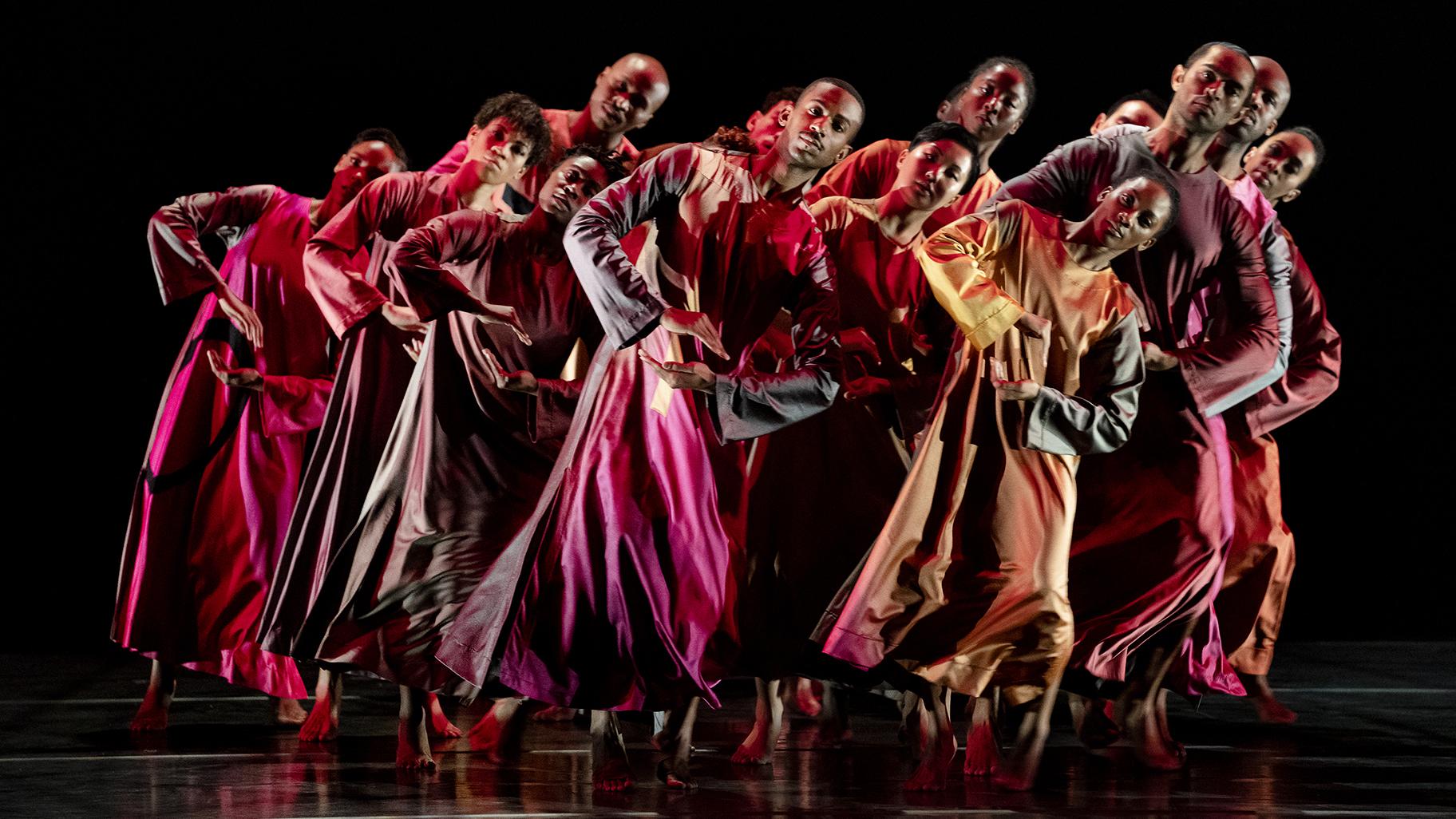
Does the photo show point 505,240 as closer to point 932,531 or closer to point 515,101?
point 515,101

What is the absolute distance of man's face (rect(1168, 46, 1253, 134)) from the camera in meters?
4.89

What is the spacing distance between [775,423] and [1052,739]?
1.49 metres

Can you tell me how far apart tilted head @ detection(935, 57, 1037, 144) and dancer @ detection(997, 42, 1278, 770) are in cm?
49

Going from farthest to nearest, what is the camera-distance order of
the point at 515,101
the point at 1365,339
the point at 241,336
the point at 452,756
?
the point at 1365,339 < the point at 241,336 < the point at 515,101 < the point at 452,756

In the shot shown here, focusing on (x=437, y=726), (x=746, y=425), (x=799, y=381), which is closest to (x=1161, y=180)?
(x=799, y=381)

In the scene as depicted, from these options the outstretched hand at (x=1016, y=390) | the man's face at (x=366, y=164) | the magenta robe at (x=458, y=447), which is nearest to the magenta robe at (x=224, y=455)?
the man's face at (x=366, y=164)

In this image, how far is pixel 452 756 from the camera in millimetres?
4738

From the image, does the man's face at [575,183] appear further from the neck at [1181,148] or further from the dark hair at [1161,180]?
the neck at [1181,148]

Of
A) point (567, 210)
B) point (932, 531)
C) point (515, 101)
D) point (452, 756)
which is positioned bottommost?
point (452, 756)

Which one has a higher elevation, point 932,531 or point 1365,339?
point 1365,339

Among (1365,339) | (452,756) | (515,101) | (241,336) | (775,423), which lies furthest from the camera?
(1365,339)

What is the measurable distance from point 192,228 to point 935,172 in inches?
85.2

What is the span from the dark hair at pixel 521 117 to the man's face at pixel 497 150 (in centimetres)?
1

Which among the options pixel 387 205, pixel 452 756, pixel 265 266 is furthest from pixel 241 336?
pixel 452 756
